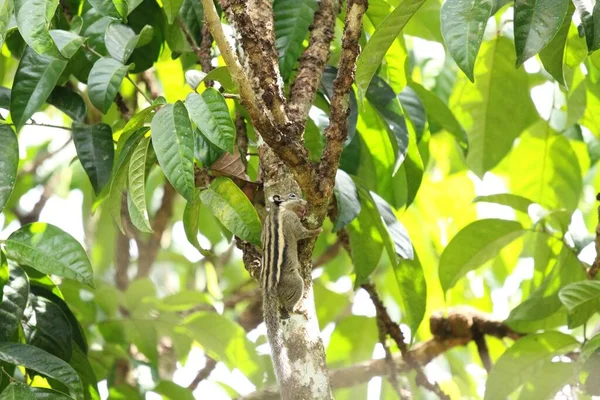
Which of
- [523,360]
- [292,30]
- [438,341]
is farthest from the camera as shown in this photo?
[438,341]

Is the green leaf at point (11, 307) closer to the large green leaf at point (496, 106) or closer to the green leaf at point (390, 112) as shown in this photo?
the green leaf at point (390, 112)

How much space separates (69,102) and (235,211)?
84 centimetres

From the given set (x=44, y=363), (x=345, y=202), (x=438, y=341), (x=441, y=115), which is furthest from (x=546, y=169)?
(x=44, y=363)

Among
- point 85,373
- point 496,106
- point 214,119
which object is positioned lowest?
point 85,373

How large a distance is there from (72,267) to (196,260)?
210 centimetres

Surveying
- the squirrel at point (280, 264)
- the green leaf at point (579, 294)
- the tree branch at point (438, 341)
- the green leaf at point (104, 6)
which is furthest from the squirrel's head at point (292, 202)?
the tree branch at point (438, 341)

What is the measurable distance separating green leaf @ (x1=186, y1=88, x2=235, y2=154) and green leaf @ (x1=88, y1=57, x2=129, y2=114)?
0.42m

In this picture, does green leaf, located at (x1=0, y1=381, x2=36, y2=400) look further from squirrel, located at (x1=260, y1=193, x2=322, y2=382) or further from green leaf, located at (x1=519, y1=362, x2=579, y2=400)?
green leaf, located at (x1=519, y1=362, x2=579, y2=400)

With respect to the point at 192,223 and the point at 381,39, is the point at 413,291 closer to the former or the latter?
the point at 192,223

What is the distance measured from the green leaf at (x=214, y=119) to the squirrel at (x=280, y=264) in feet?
0.55

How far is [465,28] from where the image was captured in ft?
5.40

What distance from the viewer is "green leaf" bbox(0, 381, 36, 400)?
1970 millimetres

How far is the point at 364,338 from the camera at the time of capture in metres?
3.19

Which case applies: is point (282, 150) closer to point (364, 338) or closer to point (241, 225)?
point (241, 225)
